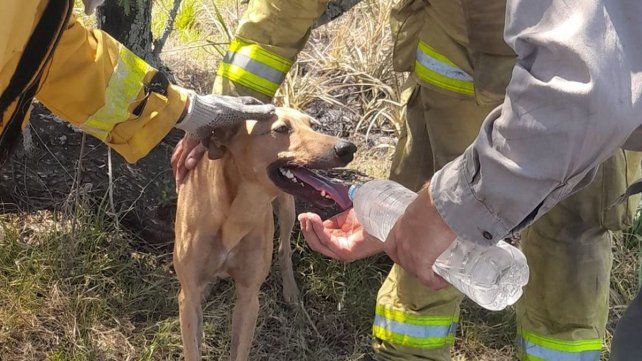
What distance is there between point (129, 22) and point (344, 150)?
5.99 ft

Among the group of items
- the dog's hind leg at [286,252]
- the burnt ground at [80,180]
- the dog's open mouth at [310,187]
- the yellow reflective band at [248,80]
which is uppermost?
the yellow reflective band at [248,80]

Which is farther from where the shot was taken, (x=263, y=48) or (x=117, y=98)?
(x=263, y=48)

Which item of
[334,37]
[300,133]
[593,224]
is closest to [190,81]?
[334,37]

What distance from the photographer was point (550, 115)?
1.64 meters

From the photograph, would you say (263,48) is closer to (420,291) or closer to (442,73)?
(442,73)

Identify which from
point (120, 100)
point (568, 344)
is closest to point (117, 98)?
point (120, 100)

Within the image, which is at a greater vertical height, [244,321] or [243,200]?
[243,200]

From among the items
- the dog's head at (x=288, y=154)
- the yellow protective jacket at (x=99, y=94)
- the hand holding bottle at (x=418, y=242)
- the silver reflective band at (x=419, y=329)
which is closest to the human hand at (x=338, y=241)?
the hand holding bottle at (x=418, y=242)

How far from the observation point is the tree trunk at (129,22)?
4250 mm

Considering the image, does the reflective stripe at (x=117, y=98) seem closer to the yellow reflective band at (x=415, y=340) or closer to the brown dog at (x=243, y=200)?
the brown dog at (x=243, y=200)

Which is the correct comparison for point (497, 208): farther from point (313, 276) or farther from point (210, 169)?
point (313, 276)

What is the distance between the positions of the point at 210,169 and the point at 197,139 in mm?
258

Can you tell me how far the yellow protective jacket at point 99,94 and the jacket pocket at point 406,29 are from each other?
3.02ft

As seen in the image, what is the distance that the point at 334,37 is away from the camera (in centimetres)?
587
